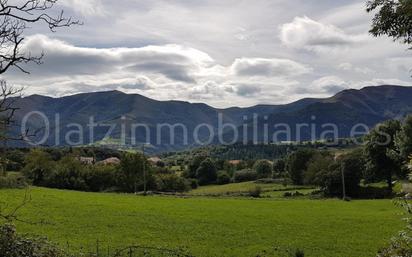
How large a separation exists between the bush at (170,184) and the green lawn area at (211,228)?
180 feet

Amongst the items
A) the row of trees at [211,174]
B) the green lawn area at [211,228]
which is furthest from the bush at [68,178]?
the row of trees at [211,174]

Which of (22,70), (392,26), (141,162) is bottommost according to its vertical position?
(141,162)

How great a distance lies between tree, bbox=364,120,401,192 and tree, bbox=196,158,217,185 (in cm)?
6374

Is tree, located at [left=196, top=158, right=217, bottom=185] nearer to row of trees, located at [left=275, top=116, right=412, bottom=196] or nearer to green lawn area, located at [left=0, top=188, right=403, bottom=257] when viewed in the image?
row of trees, located at [left=275, top=116, right=412, bottom=196]

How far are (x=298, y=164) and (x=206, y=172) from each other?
32.5m

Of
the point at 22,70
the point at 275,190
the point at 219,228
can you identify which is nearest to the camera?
the point at 22,70

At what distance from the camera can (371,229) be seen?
42125 millimetres

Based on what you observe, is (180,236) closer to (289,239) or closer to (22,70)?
(289,239)

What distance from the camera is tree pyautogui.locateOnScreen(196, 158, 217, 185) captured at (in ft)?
491

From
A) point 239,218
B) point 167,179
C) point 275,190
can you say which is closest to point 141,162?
point 167,179

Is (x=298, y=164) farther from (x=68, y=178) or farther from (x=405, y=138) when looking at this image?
(x=68, y=178)

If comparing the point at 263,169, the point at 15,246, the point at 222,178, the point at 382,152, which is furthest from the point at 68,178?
the point at 15,246

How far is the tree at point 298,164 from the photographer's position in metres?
130

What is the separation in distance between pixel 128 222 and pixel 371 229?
859 inches
